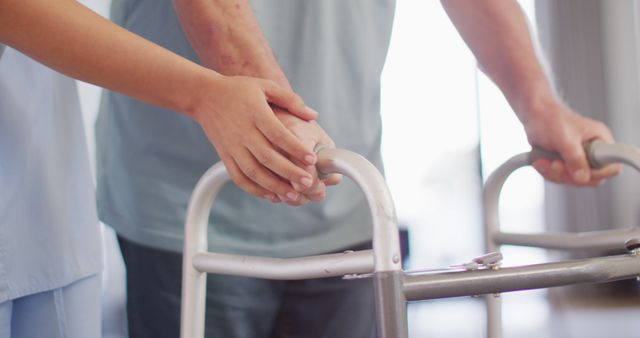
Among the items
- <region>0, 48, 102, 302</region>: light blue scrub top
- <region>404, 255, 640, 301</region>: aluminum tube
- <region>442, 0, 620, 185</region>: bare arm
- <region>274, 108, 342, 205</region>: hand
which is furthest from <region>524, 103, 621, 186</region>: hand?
<region>0, 48, 102, 302</region>: light blue scrub top

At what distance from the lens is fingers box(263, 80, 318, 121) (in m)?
0.69

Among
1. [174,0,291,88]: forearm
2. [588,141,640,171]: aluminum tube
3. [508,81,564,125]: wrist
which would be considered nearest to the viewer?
[174,0,291,88]: forearm

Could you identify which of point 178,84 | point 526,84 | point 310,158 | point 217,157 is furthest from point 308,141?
point 526,84

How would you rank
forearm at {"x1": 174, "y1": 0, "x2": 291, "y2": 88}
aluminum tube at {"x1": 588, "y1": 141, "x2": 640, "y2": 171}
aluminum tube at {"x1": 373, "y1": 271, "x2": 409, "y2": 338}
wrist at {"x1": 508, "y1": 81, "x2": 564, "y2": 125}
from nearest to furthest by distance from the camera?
aluminum tube at {"x1": 373, "y1": 271, "x2": 409, "y2": 338} → forearm at {"x1": 174, "y1": 0, "x2": 291, "y2": 88} → aluminum tube at {"x1": 588, "y1": 141, "x2": 640, "y2": 171} → wrist at {"x1": 508, "y1": 81, "x2": 564, "y2": 125}

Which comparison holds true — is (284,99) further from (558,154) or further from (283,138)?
(558,154)

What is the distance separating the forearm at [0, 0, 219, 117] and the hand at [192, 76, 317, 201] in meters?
0.03

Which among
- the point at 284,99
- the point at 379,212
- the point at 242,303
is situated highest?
the point at 284,99

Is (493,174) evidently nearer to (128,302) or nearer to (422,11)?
(128,302)

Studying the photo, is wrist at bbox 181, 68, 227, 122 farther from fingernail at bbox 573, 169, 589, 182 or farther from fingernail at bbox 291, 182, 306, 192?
fingernail at bbox 573, 169, 589, 182

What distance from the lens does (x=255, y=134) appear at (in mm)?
677

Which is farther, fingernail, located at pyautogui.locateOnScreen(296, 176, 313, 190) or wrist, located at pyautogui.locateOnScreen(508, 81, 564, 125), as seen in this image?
wrist, located at pyautogui.locateOnScreen(508, 81, 564, 125)

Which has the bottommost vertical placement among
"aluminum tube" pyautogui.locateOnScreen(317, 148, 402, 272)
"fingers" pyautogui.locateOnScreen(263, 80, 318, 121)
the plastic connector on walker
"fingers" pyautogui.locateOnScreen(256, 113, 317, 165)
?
the plastic connector on walker

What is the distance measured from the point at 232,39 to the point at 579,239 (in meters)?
0.49

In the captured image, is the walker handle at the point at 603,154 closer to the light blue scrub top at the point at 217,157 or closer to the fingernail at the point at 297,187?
the light blue scrub top at the point at 217,157
